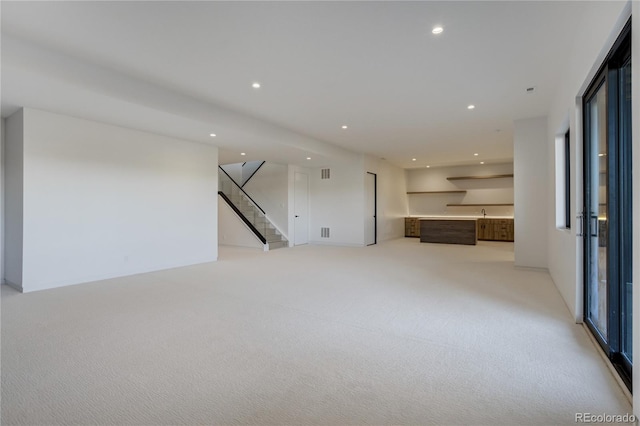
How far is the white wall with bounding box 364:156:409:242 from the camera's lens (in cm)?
1055

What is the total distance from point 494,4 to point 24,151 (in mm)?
6003

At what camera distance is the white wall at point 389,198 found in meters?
10.6

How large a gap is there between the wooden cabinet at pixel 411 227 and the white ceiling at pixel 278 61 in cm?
692

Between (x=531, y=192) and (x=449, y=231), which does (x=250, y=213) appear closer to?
(x=449, y=231)

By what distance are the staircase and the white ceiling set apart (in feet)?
13.1

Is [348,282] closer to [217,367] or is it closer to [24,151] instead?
[217,367]

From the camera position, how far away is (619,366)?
217 centimetres

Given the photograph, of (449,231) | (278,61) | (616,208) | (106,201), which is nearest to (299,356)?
(616,208)

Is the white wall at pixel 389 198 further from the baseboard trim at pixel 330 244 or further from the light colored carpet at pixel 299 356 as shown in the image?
the light colored carpet at pixel 299 356

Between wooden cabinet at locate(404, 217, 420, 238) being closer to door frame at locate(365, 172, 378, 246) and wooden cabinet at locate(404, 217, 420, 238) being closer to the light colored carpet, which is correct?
door frame at locate(365, 172, 378, 246)

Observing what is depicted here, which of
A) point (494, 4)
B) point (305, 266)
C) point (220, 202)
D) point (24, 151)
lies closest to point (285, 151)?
point (305, 266)

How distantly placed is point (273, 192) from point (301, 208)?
1.05 metres

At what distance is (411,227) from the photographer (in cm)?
1262

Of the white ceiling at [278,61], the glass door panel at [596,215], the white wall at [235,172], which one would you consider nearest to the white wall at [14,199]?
the white ceiling at [278,61]
